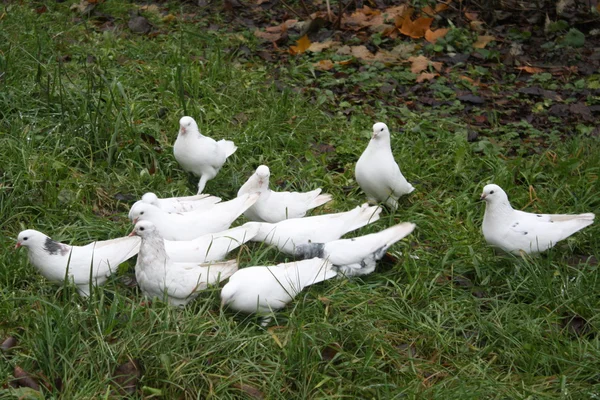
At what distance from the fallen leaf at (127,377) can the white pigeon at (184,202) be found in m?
1.42

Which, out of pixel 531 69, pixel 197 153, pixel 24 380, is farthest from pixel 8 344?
pixel 531 69

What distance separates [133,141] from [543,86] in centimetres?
377

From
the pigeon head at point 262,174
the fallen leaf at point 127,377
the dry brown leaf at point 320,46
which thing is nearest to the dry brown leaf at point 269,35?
the dry brown leaf at point 320,46

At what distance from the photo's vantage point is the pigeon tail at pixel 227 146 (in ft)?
17.6

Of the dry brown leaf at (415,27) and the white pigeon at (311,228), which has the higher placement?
the white pigeon at (311,228)

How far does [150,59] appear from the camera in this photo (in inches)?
272

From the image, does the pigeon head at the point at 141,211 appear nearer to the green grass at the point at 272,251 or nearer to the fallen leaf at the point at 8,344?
the green grass at the point at 272,251

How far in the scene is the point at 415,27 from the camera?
7.91m

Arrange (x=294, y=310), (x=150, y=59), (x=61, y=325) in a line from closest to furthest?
1. (x=61, y=325)
2. (x=294, y=310)
3. (x=150, y=59)

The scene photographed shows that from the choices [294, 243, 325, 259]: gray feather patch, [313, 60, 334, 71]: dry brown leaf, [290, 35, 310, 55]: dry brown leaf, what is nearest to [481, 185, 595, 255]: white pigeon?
[294, 243, 325, 259]: gray feather patch

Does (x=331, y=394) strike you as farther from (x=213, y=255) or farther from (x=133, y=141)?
(x=133, y=141)

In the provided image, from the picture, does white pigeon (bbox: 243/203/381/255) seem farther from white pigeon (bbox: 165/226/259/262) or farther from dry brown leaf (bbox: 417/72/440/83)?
dry brown leaf (bbox: 417/72/440/83)

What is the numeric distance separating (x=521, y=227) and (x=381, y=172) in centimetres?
97

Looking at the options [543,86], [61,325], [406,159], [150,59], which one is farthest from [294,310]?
[543,86]
